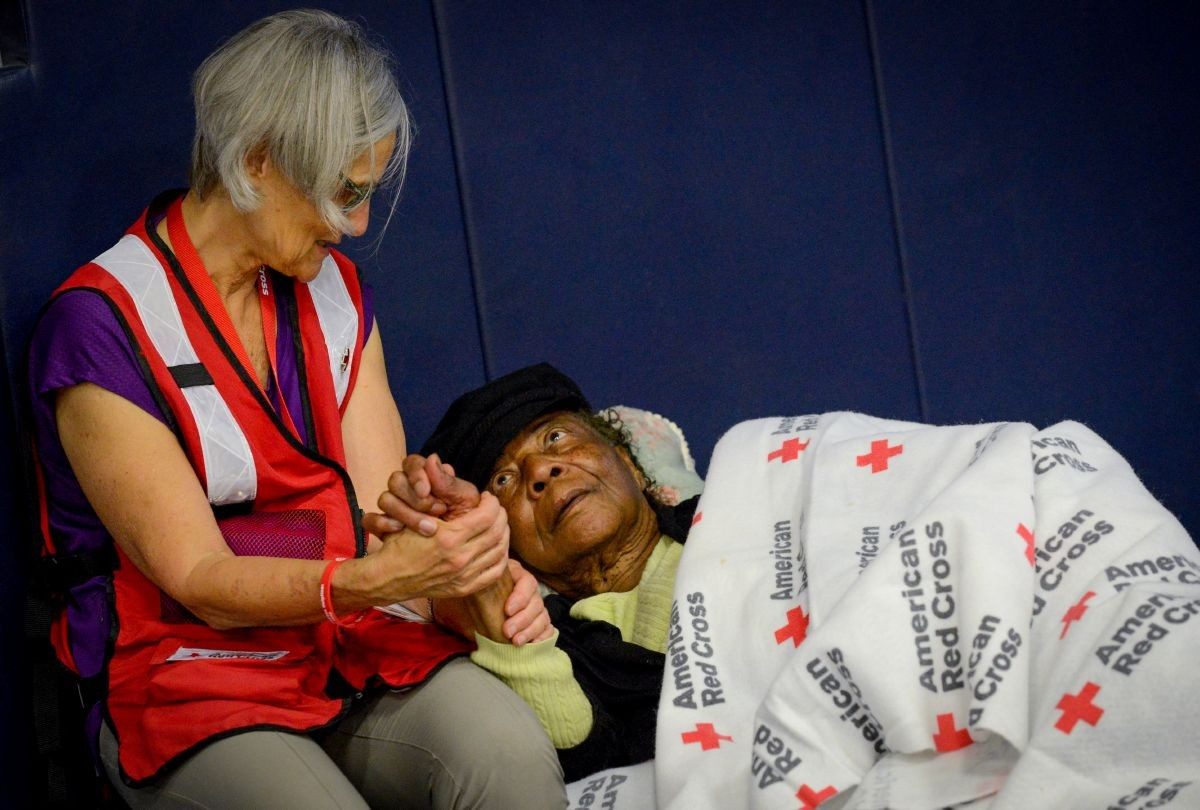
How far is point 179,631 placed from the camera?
1.83 metres

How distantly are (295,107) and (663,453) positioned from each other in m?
1.03

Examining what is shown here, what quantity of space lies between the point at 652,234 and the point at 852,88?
581 millimetres

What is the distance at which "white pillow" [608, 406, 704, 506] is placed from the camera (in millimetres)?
2533

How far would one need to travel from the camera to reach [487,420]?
93.4 inches

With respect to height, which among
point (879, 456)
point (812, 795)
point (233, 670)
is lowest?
point (812, 795)

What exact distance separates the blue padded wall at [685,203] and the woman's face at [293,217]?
2.38ft

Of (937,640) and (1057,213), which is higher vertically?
(1057,213)

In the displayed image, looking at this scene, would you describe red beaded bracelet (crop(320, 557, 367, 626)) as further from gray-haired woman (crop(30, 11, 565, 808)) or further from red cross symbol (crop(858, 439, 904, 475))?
red cross symbol (crop(858, 439, 904, 475))

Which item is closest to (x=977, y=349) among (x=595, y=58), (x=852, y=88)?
(x=852, y=88)

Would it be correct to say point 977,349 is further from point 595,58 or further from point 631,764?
point 631,764

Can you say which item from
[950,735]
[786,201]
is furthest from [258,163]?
[786,201]

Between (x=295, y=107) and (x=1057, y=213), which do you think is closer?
(x=295, y=107)

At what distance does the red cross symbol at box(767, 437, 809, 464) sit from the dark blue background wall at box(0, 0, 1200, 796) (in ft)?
2.25

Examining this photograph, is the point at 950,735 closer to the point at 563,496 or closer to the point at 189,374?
the point at 563,496
